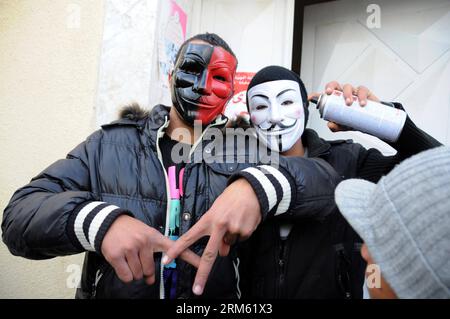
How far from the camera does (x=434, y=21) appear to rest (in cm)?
236

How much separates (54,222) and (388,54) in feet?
8.17

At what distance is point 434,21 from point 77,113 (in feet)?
8.65

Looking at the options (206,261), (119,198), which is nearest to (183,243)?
(206,261)

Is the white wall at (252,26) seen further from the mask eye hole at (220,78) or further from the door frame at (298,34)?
the mask eye hole at (220,78)

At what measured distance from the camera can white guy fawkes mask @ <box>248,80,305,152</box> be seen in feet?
4.93

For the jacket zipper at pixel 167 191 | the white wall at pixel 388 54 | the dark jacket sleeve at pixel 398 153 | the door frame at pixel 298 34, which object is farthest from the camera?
the door frame at pixel 298 34

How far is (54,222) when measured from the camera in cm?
90

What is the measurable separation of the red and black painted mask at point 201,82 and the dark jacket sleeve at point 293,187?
56cm

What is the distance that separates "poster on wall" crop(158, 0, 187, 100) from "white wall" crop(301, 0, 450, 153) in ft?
3.44

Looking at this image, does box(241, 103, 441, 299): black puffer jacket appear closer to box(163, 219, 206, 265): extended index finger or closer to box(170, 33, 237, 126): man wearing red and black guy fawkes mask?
box(163, 219, 206, 265): extended index finger

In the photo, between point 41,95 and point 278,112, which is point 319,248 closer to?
point 278,112

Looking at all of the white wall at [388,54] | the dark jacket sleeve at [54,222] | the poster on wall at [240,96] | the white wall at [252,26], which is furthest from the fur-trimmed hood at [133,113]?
the white wall at [388,54]

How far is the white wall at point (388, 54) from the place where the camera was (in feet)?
7.65

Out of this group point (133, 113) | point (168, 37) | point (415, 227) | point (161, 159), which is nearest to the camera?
point (415, 227)
